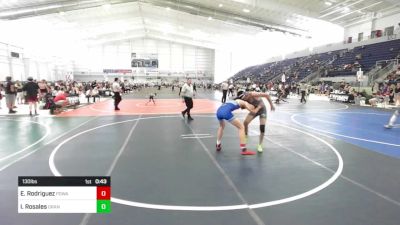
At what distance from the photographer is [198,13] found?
3123 cm

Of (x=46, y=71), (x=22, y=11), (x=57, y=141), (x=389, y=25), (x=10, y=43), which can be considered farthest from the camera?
(x=46, y=71)

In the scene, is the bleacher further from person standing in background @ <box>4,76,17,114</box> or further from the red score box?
the red score box

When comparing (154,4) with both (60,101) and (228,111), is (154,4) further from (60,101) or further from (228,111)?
(228,111)

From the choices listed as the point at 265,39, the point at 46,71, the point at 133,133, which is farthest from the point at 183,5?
the point at 46,71

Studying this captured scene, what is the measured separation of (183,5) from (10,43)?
21.4 meters

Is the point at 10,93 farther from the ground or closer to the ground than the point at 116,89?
closer to the ground

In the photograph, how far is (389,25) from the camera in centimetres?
2906

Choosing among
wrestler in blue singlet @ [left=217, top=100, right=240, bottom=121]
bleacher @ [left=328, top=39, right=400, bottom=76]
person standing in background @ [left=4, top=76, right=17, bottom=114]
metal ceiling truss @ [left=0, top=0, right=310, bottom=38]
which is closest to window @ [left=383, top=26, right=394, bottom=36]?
bleacher @ [left=328, top=39, right=400, bottom=76]

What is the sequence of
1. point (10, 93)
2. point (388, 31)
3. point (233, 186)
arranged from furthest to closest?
point (388, 31)
point (10, 93)
point (233, 186)

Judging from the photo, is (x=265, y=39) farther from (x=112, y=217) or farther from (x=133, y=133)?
(x=112, y=217)

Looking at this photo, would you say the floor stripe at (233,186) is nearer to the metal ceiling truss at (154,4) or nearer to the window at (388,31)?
the metal ceiling truss at (154,4)
